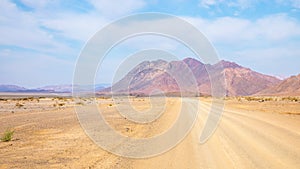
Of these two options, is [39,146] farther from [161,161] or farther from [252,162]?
[252,162]

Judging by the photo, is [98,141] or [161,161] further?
[98,141]

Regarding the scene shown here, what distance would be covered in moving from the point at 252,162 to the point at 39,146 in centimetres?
854

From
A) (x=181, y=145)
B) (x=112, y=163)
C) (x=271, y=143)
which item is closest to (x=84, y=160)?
(x=112, y=163)

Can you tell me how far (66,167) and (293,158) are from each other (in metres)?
6.85

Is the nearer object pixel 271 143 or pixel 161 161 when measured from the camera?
pixel 161 161

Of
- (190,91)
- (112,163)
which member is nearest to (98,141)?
(112,163)

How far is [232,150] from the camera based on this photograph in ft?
38.6

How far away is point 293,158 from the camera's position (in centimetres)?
1045

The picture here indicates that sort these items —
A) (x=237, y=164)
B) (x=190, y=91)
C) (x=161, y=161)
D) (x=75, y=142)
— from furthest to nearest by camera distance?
(x=190, y=91)
(x=75, y=142)
(x=161, y=161)
(x=237, y=164)

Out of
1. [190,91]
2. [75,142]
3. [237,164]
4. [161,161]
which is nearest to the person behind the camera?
[237,164]

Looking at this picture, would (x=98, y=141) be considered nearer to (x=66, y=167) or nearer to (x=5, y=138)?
(x=5, y=138)

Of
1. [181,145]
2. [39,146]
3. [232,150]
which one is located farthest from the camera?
[39,146]

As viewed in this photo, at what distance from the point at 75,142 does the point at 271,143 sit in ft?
27.2

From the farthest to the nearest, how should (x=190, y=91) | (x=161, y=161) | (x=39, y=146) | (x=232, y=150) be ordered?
(x=190, y=91) < (x=39, y=146) < (x=232, y=150) < (x=161, y=161)
